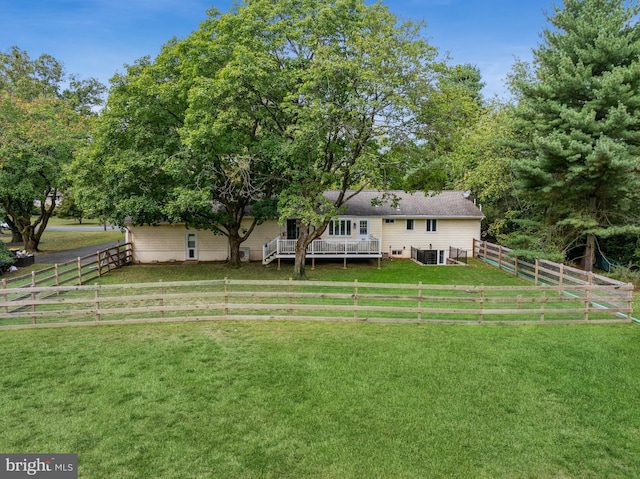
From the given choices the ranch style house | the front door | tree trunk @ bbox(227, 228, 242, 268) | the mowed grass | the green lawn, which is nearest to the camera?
the mowed grass

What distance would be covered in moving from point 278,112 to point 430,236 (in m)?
13.0

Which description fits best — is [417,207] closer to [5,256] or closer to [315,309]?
[315,309]

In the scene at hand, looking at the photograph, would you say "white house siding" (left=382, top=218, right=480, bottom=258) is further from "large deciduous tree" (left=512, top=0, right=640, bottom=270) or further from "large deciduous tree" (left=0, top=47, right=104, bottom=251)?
"large deciduous tree" (left=0, top=47, right=104, bottom=251)

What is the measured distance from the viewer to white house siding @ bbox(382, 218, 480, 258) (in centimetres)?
2469

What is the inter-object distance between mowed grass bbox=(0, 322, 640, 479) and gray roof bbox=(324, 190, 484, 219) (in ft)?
49.2

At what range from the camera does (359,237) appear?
78.1 ft

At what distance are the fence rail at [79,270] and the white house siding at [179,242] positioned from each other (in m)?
0.82

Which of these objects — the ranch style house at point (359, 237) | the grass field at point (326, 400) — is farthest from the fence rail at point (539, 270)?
the grass field at point (326, 400)

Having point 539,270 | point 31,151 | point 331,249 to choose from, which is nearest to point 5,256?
point 31,151

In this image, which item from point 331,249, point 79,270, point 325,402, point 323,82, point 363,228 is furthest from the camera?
point 363,228

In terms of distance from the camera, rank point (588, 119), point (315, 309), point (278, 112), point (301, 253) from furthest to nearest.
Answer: point (301, 253) < point (278, 112) < point (588, 119) < point (315, 309)

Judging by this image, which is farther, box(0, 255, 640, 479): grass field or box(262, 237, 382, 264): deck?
box(262, 237, 382, 264): deck

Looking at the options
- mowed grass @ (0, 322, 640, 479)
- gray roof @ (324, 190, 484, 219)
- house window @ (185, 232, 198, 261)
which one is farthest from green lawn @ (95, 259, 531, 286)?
mowed grass @ (0, 322, 640, 479)

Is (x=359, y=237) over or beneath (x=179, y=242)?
over
